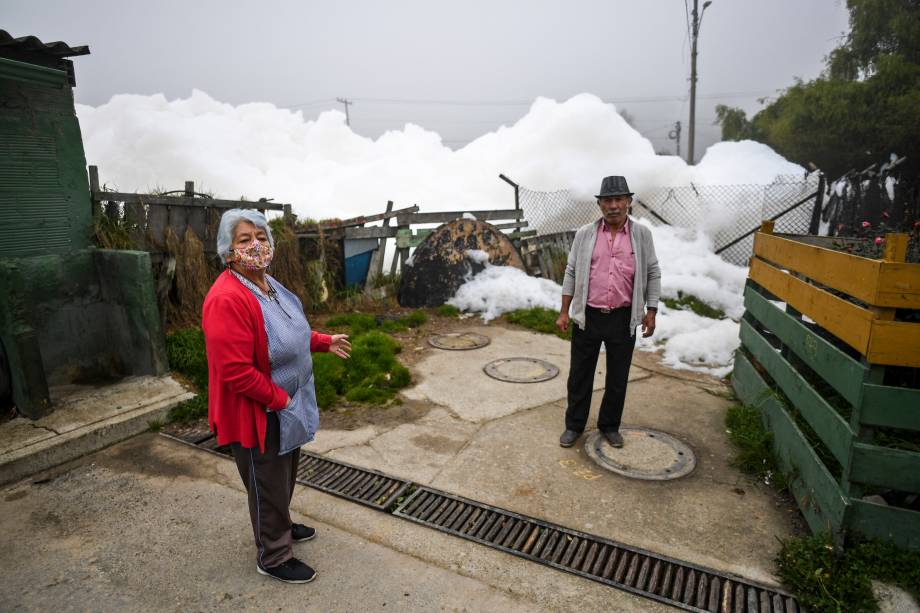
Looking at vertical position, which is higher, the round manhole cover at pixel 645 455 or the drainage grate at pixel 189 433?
the drainage grate at pixel 189 433

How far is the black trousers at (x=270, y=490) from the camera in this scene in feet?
7.87

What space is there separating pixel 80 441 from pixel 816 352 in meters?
4.91

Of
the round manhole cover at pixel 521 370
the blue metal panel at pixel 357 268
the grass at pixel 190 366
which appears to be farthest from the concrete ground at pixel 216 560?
the blue metal panel at pixel 357 268

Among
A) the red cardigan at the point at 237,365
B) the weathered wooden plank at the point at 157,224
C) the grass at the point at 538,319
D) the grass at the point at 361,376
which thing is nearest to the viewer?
the red cardigan at the point at 237,365

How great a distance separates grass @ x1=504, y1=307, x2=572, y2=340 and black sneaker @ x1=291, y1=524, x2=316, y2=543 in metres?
4.64

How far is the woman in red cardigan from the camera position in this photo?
7.08ft

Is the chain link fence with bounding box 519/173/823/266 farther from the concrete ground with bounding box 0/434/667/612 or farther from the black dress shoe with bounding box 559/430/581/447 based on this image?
the concrete ground with bounding box 0/434/667/612

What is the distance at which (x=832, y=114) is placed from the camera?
18859mm

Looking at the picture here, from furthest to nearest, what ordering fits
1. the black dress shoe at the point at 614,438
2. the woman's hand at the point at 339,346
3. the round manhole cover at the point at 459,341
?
the round manhole cover at the point at 459,341, the black dress shoe at the point at 614,438, the woman's hand at the point at 339,346

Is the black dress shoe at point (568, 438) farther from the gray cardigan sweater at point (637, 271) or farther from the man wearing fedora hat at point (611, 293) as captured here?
the gray cardigan sweater at point (637, 271)

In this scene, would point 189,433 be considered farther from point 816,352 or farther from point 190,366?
point 816,352

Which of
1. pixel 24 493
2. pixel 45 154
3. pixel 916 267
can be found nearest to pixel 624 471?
pixel 916 267

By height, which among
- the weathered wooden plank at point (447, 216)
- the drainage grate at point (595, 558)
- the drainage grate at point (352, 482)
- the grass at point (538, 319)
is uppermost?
the weathered wooden plank at point (447, 216)

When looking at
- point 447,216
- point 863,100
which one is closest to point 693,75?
point 863,100
